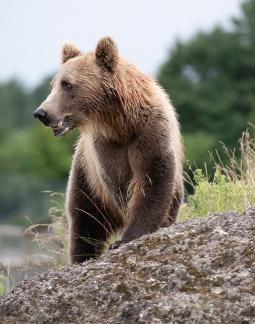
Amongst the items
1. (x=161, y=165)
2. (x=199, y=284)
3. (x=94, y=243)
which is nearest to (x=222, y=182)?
(x=161, y=165)

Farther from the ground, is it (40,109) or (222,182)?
(40,109)

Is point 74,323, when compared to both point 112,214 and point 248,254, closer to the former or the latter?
point 248,254

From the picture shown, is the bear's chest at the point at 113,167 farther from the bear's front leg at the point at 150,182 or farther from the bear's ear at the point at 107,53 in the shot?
the bear's ear at the point at 107,53

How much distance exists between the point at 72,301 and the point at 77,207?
10.8 ft

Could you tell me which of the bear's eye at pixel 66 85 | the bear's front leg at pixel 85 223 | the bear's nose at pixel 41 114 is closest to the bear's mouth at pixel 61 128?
the bear's nose at pixel 41 114

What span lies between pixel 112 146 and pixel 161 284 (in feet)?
9.71

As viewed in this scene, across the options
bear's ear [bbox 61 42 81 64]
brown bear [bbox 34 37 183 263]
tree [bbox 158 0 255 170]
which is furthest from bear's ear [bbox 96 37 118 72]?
tree [bbox 158 0 255 170]

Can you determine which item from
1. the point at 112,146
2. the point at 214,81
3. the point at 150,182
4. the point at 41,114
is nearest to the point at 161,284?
the point at 150,182

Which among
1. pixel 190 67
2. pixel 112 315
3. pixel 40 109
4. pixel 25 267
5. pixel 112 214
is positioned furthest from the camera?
pixel 190 67

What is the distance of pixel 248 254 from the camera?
5766 millimetres

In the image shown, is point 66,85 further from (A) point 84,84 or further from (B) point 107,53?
(B) point 107,53

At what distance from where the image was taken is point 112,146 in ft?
28.1

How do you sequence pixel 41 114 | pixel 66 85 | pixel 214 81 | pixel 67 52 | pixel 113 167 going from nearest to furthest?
1. pixel 41 114
2. pixel 113 167
3. pixel 66 85
4. pixel 67 52
5. pixel 214 81

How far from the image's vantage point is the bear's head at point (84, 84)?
338 inches
